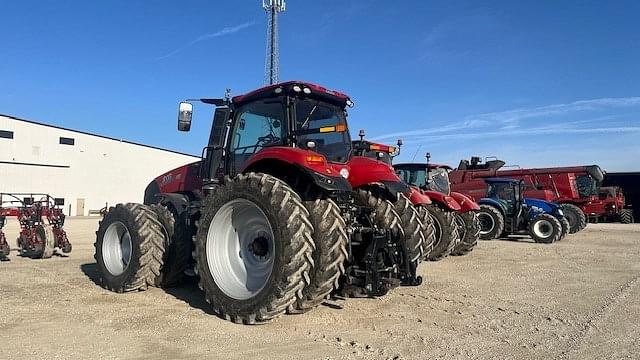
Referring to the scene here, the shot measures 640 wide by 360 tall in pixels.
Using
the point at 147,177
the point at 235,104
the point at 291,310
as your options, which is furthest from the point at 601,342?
the point at 147,177

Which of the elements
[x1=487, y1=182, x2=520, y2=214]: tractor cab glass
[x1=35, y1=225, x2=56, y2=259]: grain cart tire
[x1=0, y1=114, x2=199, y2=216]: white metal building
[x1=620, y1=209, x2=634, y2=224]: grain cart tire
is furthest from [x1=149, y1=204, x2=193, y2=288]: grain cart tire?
[x1=0, y1=114, x2=199, y2=216]: white metal building

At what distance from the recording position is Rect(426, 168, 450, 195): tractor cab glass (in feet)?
44.0

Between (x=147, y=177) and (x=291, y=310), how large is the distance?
42566mm

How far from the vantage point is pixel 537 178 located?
2147 centimetres

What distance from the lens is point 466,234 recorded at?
465 inches

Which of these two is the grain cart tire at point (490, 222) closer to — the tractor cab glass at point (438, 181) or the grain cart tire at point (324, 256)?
the tractor cab glass at point (438, 181)

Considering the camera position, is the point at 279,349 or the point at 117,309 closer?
the point at 279,349

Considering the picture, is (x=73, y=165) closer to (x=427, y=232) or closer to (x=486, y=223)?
(x=486, y=223)

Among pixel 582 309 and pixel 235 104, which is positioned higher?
pixel 235 104

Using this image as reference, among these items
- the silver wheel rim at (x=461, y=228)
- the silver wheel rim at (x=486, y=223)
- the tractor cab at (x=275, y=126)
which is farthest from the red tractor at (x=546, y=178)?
the tractor cab at (x=275, y=126)

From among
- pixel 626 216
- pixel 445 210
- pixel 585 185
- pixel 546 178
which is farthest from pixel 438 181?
pixel 626 216

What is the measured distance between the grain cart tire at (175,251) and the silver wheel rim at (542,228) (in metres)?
12.8

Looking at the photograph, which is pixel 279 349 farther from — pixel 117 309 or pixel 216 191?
pixel 117 309

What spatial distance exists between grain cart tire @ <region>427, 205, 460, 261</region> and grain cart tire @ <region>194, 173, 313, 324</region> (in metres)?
5.71
